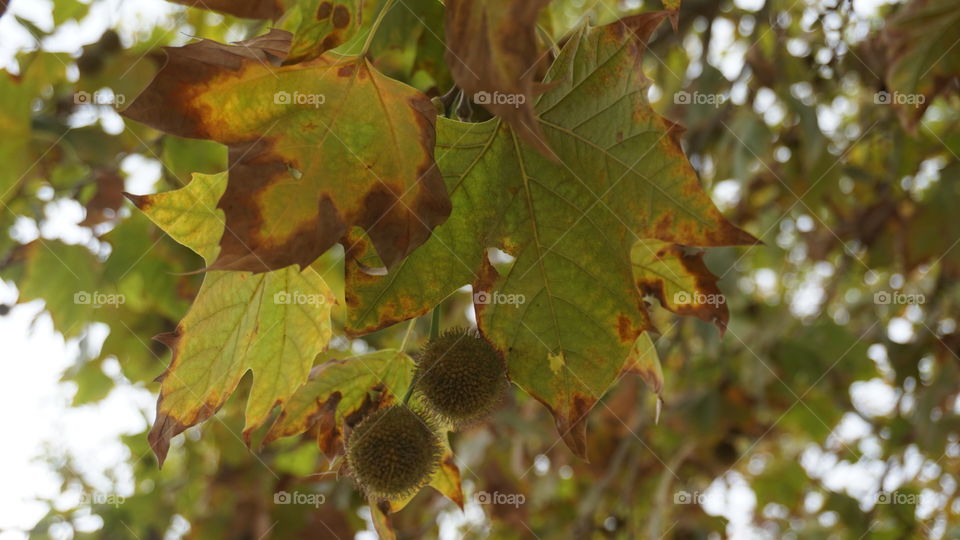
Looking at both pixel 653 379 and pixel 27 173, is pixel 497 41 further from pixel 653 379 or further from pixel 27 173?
pixel 27 173

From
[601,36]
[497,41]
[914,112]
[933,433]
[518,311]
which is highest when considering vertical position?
[497,41]

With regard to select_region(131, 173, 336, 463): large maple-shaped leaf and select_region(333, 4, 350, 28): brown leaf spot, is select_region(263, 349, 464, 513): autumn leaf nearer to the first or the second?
select_region(131, 173, 336, 463): large maple-shaped leaf

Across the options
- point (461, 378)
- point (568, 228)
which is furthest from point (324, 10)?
point (461, 378)

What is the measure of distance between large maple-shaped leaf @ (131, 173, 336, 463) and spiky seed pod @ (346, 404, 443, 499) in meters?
0.17

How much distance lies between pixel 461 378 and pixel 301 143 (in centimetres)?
49

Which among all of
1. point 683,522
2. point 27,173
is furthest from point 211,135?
point 683,522

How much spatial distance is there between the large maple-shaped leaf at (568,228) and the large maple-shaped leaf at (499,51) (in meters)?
0.36

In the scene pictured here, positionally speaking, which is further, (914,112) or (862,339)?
(862,339)

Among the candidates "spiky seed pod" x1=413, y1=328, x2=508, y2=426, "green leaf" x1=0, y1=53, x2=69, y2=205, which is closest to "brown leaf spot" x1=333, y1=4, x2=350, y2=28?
"spiky seed pod" x1=413, y1=328, x2=508, y2=426

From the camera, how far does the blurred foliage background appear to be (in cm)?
288

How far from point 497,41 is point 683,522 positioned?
346 centimetres

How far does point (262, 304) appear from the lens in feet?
4.82

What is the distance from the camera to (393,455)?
4.81ft

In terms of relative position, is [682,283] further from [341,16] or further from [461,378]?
[341,16]
